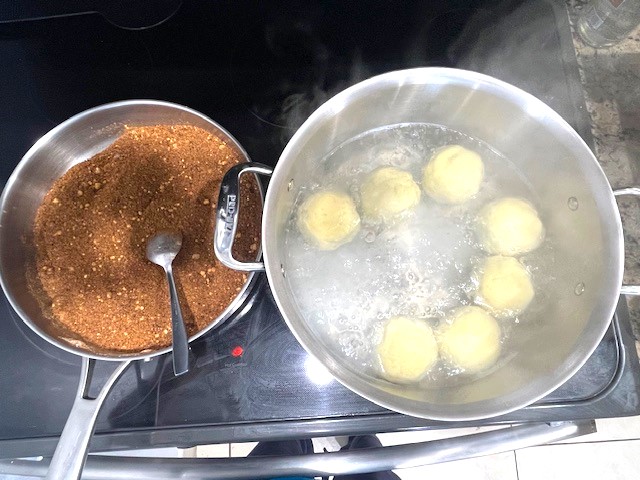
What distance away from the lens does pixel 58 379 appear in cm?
70

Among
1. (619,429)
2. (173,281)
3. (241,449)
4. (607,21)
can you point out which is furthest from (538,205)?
(241,449)

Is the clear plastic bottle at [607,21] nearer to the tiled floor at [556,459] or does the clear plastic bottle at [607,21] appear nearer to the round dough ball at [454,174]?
the round dough ball at [454,174]

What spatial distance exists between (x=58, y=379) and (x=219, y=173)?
1.28 feet

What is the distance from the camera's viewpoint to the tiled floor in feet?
3.56

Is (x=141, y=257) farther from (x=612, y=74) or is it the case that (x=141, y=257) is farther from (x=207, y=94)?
(x=612, y=74)

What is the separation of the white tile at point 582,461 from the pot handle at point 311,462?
0.51m

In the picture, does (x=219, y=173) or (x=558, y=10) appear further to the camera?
(x=558, y=10)

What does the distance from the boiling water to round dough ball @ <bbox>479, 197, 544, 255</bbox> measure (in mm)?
32

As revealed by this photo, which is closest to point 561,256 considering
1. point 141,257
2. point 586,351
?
point 586,351

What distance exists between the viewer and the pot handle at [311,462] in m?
0.65

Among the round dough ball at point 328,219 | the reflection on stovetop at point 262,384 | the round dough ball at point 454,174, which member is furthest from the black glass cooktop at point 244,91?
the round dough ball at point 454,174

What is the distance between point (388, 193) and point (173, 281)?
0.33 m

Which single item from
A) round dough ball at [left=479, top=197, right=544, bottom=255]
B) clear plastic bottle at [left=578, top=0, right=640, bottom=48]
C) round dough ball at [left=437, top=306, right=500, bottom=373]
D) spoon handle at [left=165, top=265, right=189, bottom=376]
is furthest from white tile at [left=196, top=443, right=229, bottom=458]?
clear plastic bottle at [left=578, top=0, right=640, bottom=48]

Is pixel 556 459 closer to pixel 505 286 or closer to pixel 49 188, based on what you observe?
pixel 505 286
